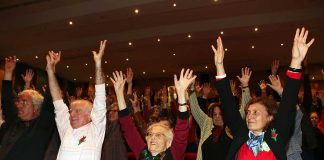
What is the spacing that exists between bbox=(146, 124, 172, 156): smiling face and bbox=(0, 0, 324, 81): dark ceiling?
22.2ft

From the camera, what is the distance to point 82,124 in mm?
2639

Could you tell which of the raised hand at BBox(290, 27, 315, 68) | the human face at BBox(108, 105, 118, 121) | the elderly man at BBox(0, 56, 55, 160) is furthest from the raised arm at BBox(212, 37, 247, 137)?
the human face at BBox(108, 105, 118, 121)

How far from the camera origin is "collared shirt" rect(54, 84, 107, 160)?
2.45 meters

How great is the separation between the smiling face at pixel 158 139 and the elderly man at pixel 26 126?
2.97 feet

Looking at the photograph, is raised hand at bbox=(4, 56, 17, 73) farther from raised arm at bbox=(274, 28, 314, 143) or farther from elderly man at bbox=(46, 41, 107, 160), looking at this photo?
raised arm at bbox=(274, 28, 314, 143)

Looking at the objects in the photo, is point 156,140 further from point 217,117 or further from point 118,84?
point 217,117

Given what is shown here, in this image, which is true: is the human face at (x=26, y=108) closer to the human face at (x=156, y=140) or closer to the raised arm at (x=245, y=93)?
the human face at (x=156, y=140)

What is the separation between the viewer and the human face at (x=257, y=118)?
6.73 ft

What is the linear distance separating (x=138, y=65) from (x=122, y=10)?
650 centimetres

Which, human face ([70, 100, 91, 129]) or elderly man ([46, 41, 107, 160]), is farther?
human face ([70, 100, 91, 129])

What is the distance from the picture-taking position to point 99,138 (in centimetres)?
257

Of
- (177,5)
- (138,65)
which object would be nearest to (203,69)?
(138,65)

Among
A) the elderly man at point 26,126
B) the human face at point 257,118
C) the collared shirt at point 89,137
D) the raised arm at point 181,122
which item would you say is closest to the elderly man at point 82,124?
the collared shirt at point 89,137

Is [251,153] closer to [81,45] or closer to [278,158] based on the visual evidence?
[278,158]
